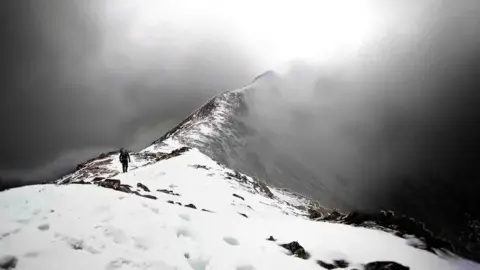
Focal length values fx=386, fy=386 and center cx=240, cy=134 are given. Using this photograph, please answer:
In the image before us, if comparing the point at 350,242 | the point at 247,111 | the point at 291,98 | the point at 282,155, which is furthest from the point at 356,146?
the point at 350,242

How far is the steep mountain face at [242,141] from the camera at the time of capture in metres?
78.6

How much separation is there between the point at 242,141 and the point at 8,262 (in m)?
92.2

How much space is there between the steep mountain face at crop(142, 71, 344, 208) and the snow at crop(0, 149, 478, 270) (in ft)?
177

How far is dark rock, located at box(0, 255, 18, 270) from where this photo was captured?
24.7 feet

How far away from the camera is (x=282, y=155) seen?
4956 inches

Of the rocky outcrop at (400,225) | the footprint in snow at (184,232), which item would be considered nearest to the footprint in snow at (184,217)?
the footprint in snow at (184,232)

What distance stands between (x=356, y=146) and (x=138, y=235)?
17720cm

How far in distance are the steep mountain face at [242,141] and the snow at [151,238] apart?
177 ft

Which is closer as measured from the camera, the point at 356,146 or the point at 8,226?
the point at 8,226

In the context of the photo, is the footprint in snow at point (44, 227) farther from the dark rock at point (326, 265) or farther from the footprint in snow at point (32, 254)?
the dark rock at point (326, 265)

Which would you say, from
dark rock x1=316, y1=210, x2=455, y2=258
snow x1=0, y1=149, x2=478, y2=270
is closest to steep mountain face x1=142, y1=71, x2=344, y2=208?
dark rock x1=316, y1=210, x2=455, y2=258

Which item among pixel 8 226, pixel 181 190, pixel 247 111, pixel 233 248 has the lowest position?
pixel 8 226

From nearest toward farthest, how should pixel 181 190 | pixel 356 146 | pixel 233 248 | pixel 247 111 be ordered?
pixel 233 248 < pixel 181 190 < pixel 247 111 < pixel 356 146

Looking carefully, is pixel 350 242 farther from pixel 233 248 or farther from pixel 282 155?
pixel 282 155
